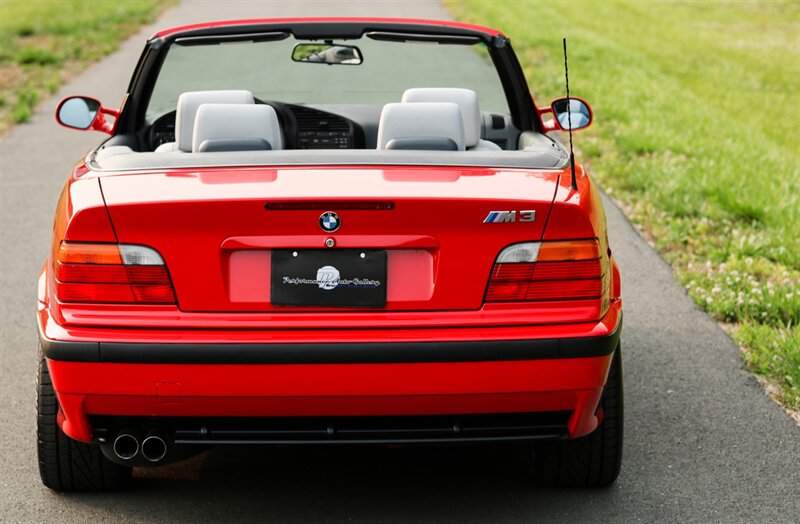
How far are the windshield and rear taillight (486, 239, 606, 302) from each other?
1108cm

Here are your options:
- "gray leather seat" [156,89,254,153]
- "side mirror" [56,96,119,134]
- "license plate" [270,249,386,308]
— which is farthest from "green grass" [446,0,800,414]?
"side mirror" [56,96,119,134]

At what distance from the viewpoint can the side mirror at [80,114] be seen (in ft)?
16.9

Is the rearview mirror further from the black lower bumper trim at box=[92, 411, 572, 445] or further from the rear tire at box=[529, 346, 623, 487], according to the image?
the black lower bumper trim at box=[92, 411, 572, 445]

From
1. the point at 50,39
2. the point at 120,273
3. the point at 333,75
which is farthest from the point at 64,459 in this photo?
the point at 50,39

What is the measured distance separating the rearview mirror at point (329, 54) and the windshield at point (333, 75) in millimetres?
9205

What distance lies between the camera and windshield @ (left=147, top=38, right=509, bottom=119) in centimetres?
1617

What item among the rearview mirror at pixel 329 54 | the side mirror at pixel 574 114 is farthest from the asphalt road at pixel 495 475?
the rearview mirror at pixel 329 54

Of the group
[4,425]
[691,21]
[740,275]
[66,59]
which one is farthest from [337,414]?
[691,21]

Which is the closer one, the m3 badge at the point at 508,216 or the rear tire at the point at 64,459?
the m3 badge at the point at 508,216

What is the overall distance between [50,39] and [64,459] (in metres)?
18.6

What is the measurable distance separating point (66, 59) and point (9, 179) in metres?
9.29

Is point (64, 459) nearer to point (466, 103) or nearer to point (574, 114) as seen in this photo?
point (466, 103)

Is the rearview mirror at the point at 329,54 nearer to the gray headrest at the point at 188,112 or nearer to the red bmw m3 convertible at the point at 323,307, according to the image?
the gray headrest at the point at 188,112

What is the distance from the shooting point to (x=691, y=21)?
98.4ft
